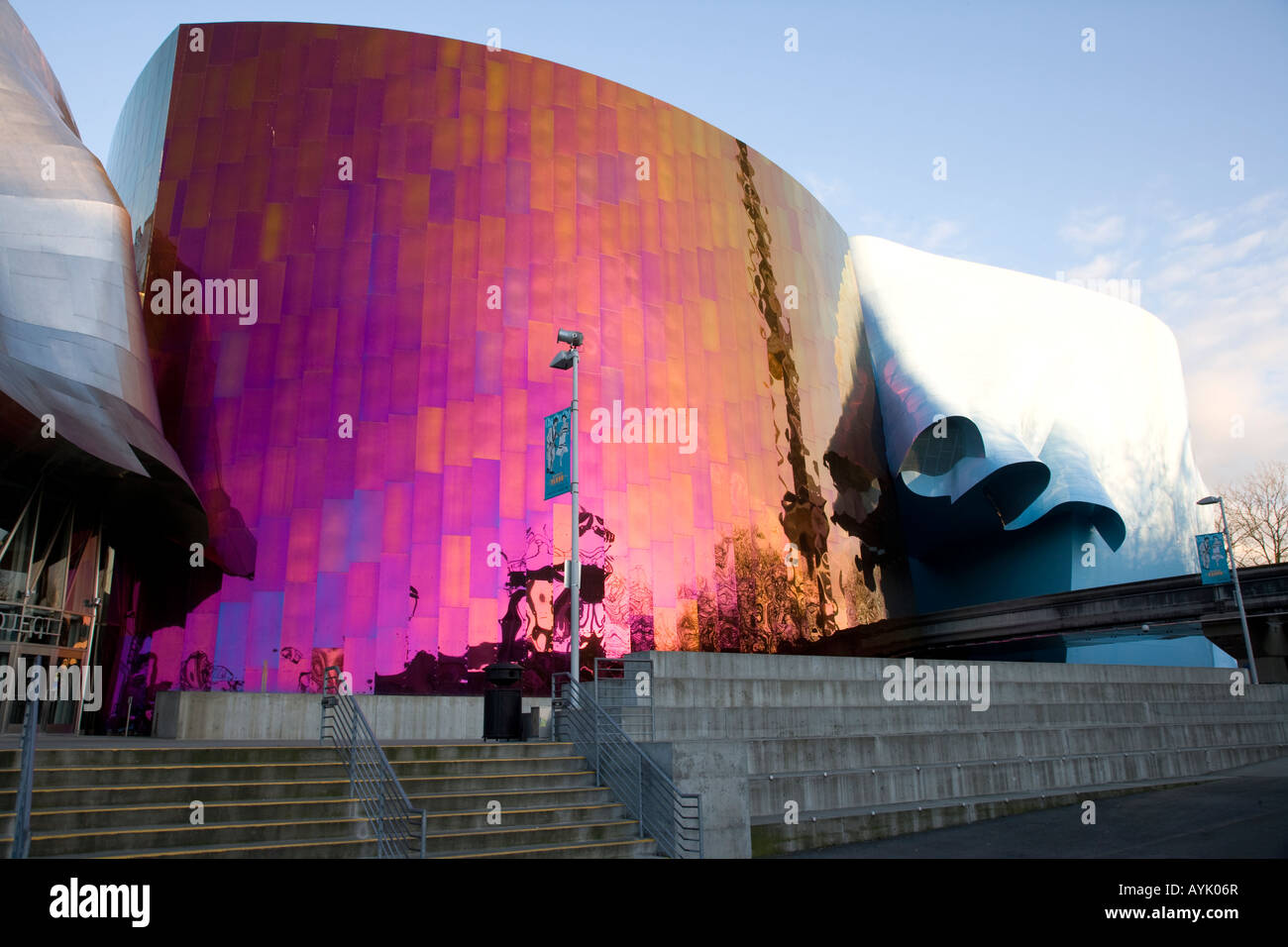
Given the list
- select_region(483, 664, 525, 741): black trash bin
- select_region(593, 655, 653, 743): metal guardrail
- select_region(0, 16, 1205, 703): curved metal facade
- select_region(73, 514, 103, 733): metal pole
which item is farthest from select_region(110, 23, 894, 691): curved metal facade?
select_region(593, 655, 653, 743): metal guardrail

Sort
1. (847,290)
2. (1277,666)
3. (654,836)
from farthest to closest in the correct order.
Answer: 1. (847,290)
2. (1277,666)
3. (654,836)

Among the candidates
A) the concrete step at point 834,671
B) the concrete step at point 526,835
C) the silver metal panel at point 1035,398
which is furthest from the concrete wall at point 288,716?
the silver metal panel at point 1035,398

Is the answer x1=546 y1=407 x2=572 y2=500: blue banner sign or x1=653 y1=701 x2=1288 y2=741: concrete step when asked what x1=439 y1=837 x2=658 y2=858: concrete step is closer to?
x1=653 y1=701 x2=1288 y2=741: concrete step

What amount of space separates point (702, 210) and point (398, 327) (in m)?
10.4

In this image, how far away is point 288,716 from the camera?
48.5ft

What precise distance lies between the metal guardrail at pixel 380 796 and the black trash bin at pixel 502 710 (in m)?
2.50

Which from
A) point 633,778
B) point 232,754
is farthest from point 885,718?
point 232,754

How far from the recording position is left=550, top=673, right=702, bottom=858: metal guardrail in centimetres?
1068

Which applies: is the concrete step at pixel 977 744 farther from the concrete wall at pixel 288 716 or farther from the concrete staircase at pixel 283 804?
the concrete wall at pixel 288 716

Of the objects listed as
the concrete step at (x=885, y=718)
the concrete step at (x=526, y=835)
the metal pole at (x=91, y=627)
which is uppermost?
the metal pole at (x=91, y=627)

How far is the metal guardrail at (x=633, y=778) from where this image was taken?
10.7 metres
